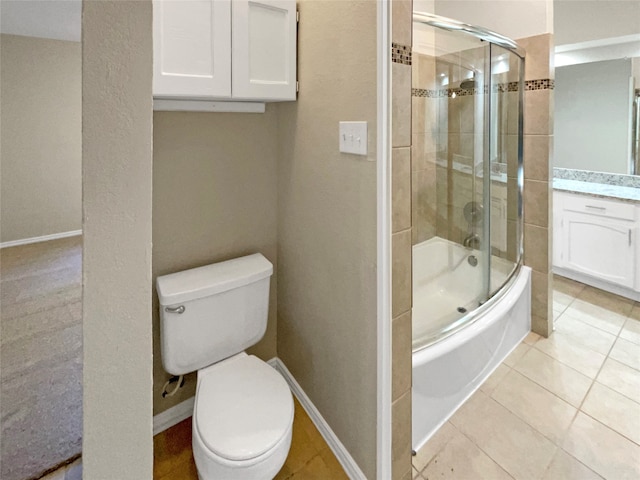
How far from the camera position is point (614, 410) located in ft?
5.99

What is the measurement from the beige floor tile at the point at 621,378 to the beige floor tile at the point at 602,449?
0.37 metres

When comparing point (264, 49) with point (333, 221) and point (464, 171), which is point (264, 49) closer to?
point (333, 221)

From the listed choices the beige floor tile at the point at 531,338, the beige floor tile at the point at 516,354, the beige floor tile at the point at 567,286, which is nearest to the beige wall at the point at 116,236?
the beige floor tile at the point at 516,354

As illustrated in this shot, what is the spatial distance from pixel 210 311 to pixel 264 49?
3.67ft

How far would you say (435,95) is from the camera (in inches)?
85.0

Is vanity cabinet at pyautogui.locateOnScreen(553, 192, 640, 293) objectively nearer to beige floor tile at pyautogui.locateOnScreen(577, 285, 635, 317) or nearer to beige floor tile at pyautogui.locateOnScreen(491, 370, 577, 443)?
beige floor tile at pyautogui.locateOnScreen(577, 285, 635, 317)

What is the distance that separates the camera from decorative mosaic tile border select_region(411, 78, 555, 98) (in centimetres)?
212

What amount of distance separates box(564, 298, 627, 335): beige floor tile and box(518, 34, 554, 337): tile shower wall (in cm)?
40

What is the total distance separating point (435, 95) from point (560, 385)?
1.75 m

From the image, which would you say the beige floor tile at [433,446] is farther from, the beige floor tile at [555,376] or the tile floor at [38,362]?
the tile floor at [38,362]

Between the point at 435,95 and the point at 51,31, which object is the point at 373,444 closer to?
the point at 51,31

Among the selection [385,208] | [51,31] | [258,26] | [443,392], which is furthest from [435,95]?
[51,31]

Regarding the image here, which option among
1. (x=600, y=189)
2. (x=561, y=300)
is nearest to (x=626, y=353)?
(x=561, y=300)

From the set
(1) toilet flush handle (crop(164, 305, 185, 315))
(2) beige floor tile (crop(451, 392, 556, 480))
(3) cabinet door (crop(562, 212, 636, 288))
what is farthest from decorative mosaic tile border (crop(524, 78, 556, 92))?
(1) toilet flush handle (crop(164, 305, 185, 315))
